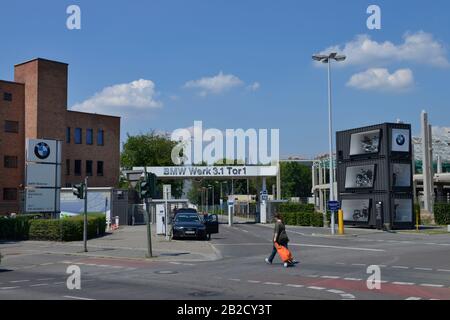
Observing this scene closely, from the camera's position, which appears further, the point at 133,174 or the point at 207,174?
the point at 207,174

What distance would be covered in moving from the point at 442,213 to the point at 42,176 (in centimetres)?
3391

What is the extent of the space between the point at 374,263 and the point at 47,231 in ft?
63.5

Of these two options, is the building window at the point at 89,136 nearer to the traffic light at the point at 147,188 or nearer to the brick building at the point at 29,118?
the brick building at the point at 29,118

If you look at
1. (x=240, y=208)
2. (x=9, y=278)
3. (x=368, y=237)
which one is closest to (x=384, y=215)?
(x=368, y=237)

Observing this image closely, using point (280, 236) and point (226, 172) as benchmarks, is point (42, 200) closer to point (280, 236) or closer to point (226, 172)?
A: point (280, 236)

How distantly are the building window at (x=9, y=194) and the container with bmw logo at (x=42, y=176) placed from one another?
824 inches

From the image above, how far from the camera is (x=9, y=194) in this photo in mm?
55688

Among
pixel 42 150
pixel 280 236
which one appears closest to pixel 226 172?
pixel 42 150

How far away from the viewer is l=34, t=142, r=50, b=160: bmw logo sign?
3622cm

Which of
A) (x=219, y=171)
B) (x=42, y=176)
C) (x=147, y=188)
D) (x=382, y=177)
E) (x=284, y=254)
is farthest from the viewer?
(x=219, y=171)

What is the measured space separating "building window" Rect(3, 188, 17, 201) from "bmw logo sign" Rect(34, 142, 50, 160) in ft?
69.9

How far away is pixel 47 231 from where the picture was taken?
3166 centimetres

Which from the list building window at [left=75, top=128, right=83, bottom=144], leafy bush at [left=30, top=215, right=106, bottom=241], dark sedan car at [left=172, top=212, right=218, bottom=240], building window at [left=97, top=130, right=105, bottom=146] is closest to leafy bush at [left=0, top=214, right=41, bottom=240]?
leafy bush at [left=30, top=215, right=106, bottom=241]
